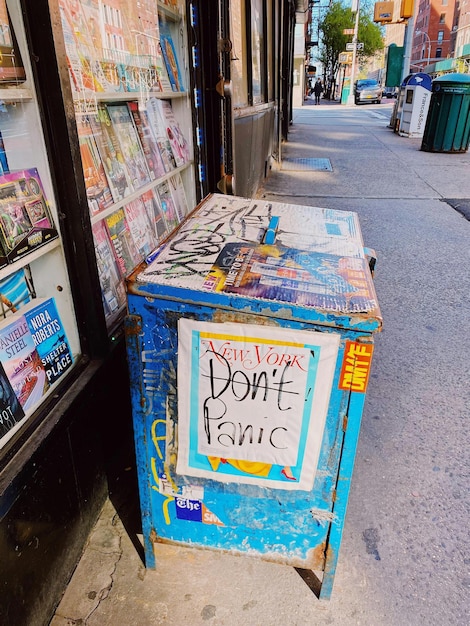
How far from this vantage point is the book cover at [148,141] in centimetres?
270

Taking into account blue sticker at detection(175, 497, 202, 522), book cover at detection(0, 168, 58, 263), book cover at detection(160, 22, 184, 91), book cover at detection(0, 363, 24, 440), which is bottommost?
blue sticker at detection(175, 497, 202, 522)

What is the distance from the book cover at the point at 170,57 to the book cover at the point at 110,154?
87cm

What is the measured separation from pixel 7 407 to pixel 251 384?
79cm

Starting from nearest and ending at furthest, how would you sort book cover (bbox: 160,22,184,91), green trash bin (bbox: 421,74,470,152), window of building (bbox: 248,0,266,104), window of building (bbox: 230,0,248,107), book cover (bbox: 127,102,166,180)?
1. book cover (bbox: 127,102,166,180)
2. book cover (bbox: 160,22,184,91)
3. window of building (bbox: 230,0,248,107)
4. window of building (bbox: 248,0,266,104)
5. green trash bin (bbox: 421,74,470,152)

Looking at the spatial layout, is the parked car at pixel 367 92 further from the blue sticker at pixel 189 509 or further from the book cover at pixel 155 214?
the blue sticker at pixel 189 509

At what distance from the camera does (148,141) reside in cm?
283

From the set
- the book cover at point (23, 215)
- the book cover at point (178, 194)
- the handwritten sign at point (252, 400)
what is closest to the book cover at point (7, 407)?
the book cover at point (23, 215)

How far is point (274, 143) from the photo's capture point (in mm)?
8945

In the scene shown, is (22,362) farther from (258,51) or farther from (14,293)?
(258,51)

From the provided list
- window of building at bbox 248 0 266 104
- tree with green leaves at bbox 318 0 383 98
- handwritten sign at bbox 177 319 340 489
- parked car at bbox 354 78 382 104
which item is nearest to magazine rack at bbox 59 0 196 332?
handwritten sign at bbox 177 319 340 489

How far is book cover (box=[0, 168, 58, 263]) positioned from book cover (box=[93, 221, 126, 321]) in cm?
52

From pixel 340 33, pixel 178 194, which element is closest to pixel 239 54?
pixel 178 194

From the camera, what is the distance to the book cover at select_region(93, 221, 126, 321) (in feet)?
7.24

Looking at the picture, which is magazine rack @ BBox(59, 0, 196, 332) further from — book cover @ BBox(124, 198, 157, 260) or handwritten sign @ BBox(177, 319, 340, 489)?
handwritten sign @ BBox(177, 319, 340, 489)
